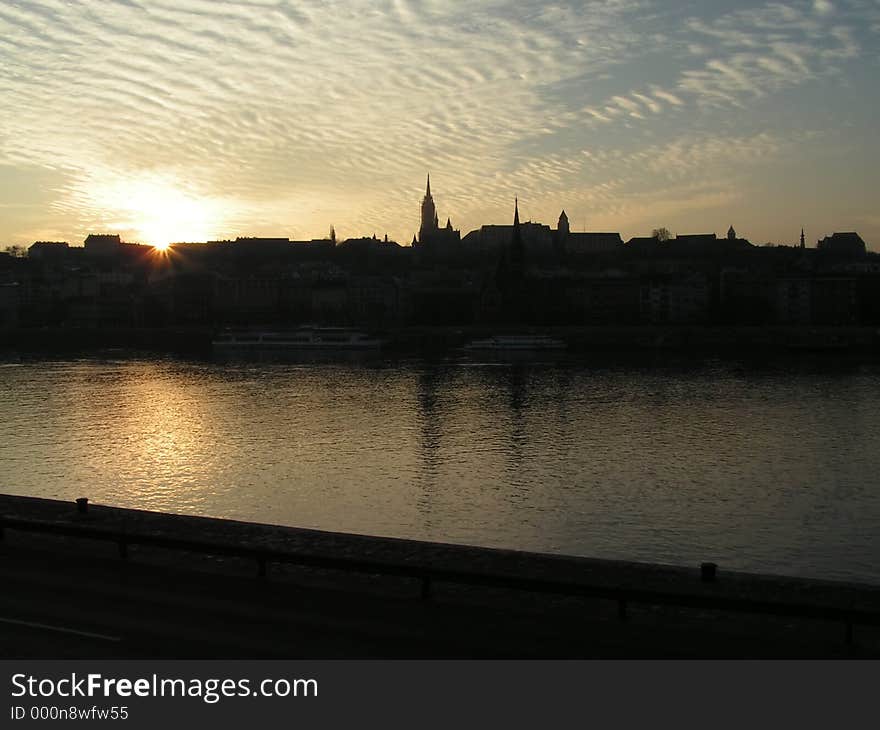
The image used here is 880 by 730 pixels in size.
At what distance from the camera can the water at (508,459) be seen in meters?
19.1

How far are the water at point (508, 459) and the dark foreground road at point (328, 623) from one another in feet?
22.9

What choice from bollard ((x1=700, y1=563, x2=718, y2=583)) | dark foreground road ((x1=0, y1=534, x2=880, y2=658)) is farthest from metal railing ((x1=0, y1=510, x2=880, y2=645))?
dark foreground road ((x1=0, y1=534, x2=880, y2=658))

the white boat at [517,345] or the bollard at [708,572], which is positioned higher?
the white boat at [517,345]

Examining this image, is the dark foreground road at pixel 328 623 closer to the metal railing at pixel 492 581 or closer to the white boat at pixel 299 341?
the metal railing at pixel 492 581

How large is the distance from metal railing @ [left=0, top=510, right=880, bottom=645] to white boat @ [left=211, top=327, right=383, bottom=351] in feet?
245

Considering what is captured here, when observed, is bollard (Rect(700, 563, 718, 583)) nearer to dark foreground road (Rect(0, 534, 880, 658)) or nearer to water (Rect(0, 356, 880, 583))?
dark foreground road (Rect(0, 534, 880, 658))

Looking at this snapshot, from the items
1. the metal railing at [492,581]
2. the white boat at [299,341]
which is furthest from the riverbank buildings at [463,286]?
the metal railing at [492,581]

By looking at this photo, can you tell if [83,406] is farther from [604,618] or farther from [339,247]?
[339,247]

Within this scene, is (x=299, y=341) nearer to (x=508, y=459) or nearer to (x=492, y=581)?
(x=508, y=459)

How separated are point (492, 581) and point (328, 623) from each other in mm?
1770

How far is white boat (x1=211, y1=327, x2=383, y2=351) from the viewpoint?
286 ft

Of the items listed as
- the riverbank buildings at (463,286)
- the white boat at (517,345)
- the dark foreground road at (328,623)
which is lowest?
the dark foreground road at (328,623)

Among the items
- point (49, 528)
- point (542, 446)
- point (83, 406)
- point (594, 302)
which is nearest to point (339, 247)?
point (594, 302)
